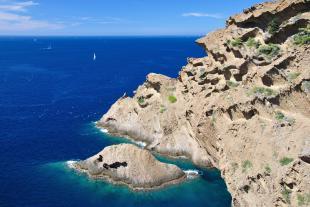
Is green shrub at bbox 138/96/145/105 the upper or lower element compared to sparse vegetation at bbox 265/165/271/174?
lower

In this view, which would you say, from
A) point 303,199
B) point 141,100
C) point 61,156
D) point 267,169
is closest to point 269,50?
point 267,169

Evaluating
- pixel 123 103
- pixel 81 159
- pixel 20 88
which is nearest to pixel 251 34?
pixel 81 159

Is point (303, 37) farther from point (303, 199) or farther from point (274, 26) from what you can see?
point (303, 199)

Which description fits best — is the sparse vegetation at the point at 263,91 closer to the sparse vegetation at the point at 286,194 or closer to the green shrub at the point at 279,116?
the green shrub at the point at 279,116

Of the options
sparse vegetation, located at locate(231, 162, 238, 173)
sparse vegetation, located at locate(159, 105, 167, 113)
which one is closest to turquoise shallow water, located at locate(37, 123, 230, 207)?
sparse vegetation, located at locate(231, 162, 238, 173)

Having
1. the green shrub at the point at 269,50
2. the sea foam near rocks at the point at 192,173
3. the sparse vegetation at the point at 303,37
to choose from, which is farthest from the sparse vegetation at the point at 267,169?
the sea foam near rocks at the point at 192,173

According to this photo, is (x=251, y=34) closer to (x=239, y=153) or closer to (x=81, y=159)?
(x=239, y=153)

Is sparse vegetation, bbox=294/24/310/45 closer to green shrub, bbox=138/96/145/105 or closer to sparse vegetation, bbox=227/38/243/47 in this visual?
sparse vegetation, bbox=227/38/243/47
